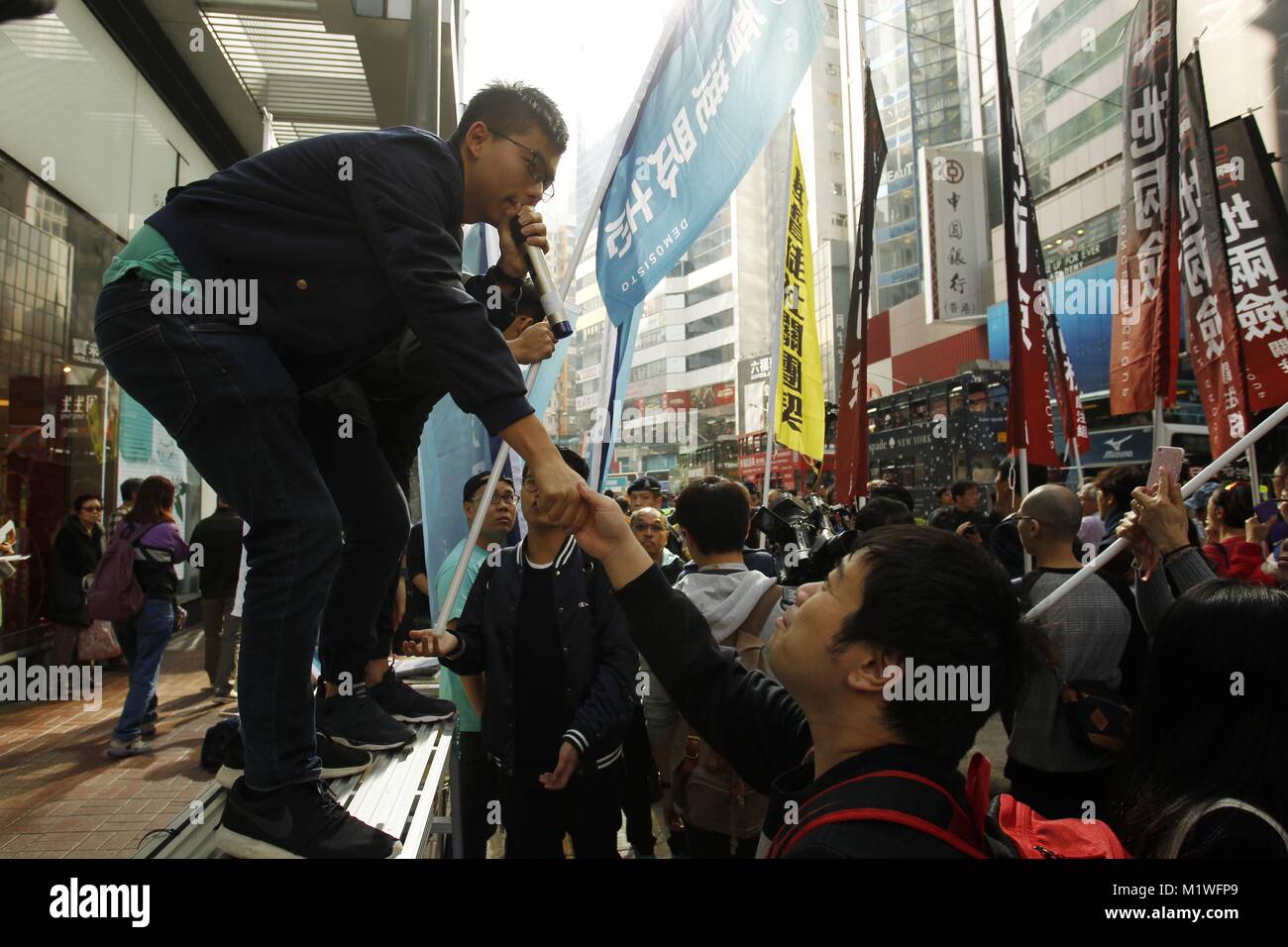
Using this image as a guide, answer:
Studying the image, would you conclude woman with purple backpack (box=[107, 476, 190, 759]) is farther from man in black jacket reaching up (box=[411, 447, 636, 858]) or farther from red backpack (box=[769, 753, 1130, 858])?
red backpack (box=[769, 753, 1130, 858])

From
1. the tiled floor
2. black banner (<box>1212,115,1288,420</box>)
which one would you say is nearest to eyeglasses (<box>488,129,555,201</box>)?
the tiled floor

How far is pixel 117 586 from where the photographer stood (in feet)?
18.7

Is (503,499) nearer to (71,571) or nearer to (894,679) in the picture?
(894,679)

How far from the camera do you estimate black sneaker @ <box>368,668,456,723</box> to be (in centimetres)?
260

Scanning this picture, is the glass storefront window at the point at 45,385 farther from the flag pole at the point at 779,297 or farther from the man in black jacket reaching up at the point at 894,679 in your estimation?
the man in black jacket reaching up at the point at 894,679

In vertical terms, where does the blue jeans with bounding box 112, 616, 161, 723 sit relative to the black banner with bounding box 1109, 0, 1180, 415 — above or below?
below

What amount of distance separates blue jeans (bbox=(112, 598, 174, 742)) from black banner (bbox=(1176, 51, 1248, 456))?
7.71 meters

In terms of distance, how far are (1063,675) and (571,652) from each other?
196cm

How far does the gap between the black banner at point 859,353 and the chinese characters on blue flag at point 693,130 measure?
13.9 ft

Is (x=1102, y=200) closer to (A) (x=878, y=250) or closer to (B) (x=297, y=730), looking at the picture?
(A) (x=878, y=250)

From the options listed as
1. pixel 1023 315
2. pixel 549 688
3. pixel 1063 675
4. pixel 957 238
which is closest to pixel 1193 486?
pixel 1063 675

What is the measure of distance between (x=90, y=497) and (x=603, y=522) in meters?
7.31

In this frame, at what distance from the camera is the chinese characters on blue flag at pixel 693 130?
12.9 feet

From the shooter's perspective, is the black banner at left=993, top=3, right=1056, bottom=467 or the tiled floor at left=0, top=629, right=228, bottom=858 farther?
the black banner at left=993, top=3, right=1056, bottom=467
